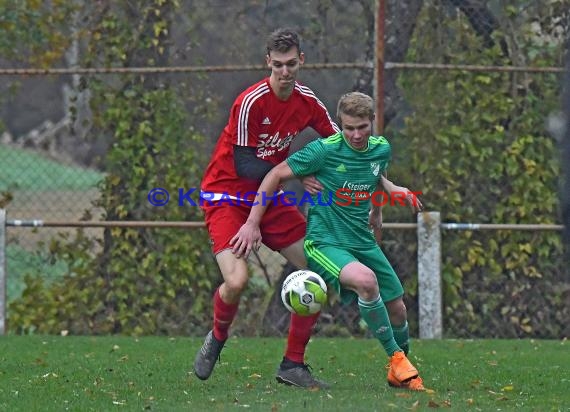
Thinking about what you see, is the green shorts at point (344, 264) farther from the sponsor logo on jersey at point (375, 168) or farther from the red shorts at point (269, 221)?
the sponsor logo on jersey at point (375, 168)

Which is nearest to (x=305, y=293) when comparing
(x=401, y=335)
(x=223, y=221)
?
(x=223, y=221)

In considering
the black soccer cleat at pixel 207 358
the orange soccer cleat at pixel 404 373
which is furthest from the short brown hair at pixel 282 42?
the orange soccer cleat at pixel 404 373

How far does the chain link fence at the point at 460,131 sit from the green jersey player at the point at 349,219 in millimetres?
3456

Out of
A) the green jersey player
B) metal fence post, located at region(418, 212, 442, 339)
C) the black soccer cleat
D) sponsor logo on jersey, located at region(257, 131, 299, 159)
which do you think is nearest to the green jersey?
the green jersey player

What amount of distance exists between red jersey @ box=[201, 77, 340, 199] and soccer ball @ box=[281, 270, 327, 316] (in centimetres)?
66

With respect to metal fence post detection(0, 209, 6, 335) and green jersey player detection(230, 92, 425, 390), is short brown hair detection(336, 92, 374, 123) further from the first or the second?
metal fence post detection(0, 209, 6, 335)

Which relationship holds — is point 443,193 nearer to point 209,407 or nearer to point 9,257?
point 9,257

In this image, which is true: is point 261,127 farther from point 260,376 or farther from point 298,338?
point 260,376

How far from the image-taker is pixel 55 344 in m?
9.00

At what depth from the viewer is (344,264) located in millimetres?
6340

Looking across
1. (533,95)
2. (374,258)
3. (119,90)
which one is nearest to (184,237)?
(119,90)

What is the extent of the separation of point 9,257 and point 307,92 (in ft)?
14.0

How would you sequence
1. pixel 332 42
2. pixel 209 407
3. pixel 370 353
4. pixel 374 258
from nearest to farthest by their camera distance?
pixel 209 407, pixel 374 258, pixel 370 353, pixel 332 42

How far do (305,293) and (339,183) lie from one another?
0.63 m
